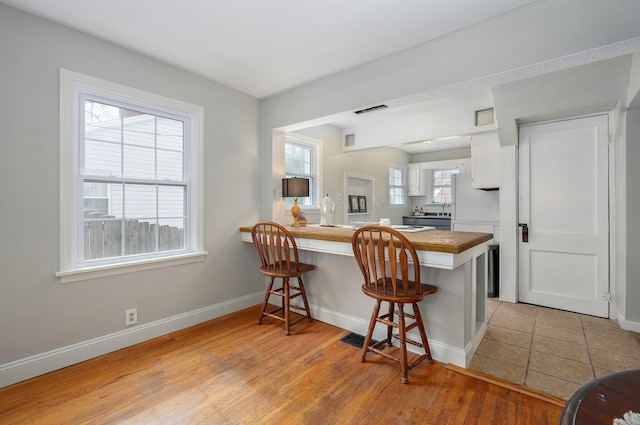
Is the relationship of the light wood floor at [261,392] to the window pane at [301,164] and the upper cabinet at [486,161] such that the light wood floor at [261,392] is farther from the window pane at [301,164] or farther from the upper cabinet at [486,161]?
the upper cabinet at [486,161]

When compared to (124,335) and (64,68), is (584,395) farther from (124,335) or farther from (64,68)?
(64,68)

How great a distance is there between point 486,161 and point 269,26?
3262 millimetres

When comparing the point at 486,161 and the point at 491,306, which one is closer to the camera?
the point at 491,306

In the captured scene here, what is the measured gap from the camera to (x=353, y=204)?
516 cm

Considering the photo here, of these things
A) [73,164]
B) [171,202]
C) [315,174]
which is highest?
[315,174]

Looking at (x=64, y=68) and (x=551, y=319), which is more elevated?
(x=64, y=68)

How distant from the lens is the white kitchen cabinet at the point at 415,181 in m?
6.91

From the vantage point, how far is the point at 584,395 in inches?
28.5

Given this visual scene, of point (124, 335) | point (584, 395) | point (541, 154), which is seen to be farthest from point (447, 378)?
point (541, 154)

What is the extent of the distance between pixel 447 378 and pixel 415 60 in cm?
231

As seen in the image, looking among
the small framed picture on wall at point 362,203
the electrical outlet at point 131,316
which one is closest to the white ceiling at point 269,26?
the electrical outlet at point 131,316

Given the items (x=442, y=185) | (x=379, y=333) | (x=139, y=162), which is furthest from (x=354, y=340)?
(x=442, y=185)

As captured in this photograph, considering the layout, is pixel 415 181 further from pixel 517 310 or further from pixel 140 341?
pixel 140 341

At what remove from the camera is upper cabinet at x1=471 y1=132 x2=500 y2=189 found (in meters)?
3.97
